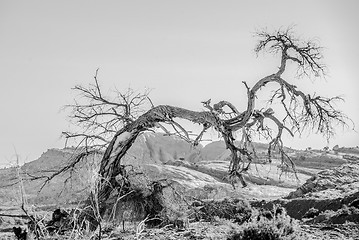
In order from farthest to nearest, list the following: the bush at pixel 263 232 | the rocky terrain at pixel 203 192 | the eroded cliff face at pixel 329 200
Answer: the eroded cliff face at pixel 329 200
the rocky terrain at pixel 203 192
the bush at pixel 263 232

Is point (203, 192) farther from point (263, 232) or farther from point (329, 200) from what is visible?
point (263, 232)

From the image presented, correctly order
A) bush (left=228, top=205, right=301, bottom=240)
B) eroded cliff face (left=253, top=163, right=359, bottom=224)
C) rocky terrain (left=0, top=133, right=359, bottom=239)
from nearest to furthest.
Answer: bush (left=228, top=205, right=301, bottom=240), rocky terrain (left=0, top=133, right=359, bottom=239), eroded cliff face (left=253, top=163, right=359, bottom=224)

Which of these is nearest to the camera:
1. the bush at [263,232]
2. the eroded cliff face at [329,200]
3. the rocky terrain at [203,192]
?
the bush at [263,232]

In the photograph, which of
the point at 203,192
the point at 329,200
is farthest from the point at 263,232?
the point at 203,192

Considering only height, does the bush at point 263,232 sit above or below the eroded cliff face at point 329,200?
above

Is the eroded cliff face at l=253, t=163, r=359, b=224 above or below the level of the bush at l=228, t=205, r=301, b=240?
below

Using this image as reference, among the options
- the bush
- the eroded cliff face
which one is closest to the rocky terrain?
the eroded cliff face

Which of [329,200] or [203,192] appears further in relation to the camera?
[203,192]

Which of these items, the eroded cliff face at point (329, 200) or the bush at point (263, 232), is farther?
the eroded cliff face at point (329, 200)

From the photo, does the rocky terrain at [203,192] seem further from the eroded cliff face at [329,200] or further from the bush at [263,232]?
the bush at [263,232]

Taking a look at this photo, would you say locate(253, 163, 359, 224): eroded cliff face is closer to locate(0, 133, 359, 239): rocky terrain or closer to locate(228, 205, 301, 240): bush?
locate(0, 133, 359, 239): rocky terrain

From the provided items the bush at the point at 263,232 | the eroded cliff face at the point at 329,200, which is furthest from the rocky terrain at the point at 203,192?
the bush at the point at 263,232

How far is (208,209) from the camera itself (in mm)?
9039

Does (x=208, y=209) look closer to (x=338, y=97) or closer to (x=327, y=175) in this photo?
(x=338, y=97)
